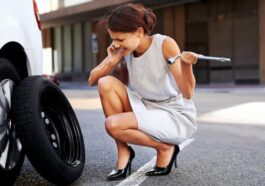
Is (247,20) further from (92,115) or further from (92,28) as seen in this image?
(92,115)

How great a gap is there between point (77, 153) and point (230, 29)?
23.3 meters

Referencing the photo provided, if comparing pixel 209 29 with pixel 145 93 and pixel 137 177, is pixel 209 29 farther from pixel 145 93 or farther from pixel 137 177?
pixel 137 177

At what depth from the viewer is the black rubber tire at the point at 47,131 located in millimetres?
3039

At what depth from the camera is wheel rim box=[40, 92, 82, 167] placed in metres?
3.53

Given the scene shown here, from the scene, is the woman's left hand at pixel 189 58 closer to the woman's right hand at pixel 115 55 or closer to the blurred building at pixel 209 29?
the woman's right hand at pixel 115 55

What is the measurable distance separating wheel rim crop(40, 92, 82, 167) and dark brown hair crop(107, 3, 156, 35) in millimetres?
684

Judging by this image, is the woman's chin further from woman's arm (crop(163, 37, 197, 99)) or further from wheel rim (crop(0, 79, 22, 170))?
wheel rim (crop(0, 79, 22, 170))

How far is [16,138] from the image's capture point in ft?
11.1

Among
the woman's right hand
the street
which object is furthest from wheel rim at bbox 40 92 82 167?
the woman's right hand

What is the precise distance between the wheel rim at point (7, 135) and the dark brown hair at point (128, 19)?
31.5 inches

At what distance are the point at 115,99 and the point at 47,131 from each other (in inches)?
21.8

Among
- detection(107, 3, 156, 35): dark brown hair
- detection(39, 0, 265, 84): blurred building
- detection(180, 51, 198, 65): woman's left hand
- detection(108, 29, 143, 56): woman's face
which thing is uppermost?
detection(107, 3, 156, 35): dark brown hair

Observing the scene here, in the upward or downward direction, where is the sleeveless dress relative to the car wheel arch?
downward

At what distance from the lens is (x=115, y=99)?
364 centimetres
